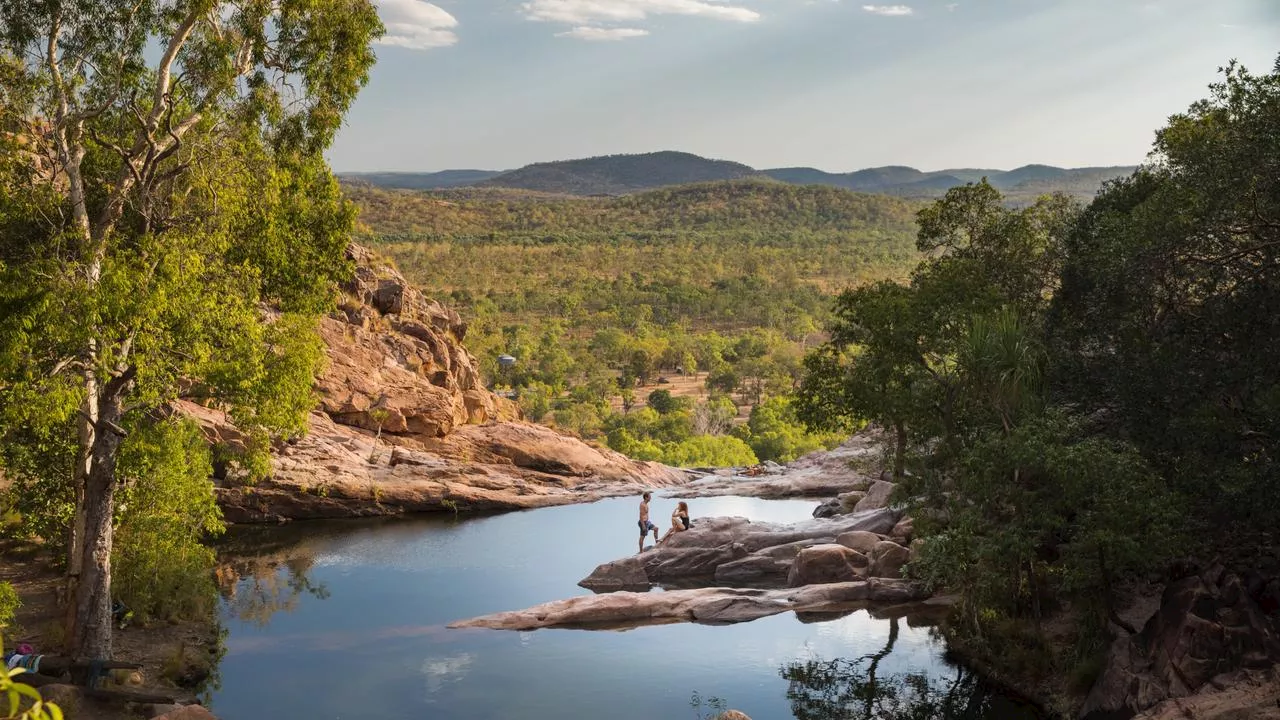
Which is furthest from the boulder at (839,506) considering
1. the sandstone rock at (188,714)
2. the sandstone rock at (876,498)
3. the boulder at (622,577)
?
the sandstone rock at (188,714)

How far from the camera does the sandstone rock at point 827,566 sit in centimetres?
2656

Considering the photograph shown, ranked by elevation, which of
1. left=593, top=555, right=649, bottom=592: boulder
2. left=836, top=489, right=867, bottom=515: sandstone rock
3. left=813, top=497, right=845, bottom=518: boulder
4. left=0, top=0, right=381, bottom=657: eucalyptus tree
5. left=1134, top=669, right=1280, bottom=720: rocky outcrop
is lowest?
left=813, top=497, right=845, bottom=518: boulder

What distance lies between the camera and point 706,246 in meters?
145

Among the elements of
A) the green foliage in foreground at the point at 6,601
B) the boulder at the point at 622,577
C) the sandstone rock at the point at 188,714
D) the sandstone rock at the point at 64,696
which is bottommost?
the boulder at the point at 622,577

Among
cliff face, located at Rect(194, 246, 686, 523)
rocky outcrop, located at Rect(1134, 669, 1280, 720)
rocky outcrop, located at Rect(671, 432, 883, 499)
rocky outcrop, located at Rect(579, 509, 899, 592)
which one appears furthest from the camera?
rocky outcrop, located at Rect(671, 432, 883, 499)

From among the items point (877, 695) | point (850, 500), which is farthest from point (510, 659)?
point (850, 500)

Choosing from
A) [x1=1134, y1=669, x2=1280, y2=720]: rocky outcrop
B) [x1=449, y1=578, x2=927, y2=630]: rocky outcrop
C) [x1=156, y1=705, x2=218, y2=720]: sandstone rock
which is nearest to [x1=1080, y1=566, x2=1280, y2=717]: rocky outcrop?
[x1=1134, y1=669, x2=1280, y2=720]: rocky outcrop

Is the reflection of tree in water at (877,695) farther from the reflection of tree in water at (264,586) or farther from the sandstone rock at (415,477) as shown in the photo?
the sandstone rock at (415,477)

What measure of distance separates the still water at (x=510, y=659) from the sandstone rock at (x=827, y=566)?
84.8 inches

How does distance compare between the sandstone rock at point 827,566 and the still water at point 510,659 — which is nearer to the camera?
the still water at point 510,659

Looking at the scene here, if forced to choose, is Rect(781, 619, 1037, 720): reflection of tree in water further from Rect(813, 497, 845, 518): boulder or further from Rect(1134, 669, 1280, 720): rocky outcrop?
Rect(813, 497, 845, 518): boulder

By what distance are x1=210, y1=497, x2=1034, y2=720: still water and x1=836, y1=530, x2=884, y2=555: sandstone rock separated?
3739 millimetres

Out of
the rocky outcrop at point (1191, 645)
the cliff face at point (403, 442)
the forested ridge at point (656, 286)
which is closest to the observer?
the rocky outcrop at point (1191, 645)

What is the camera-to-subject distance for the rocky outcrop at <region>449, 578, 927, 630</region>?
24.0m
